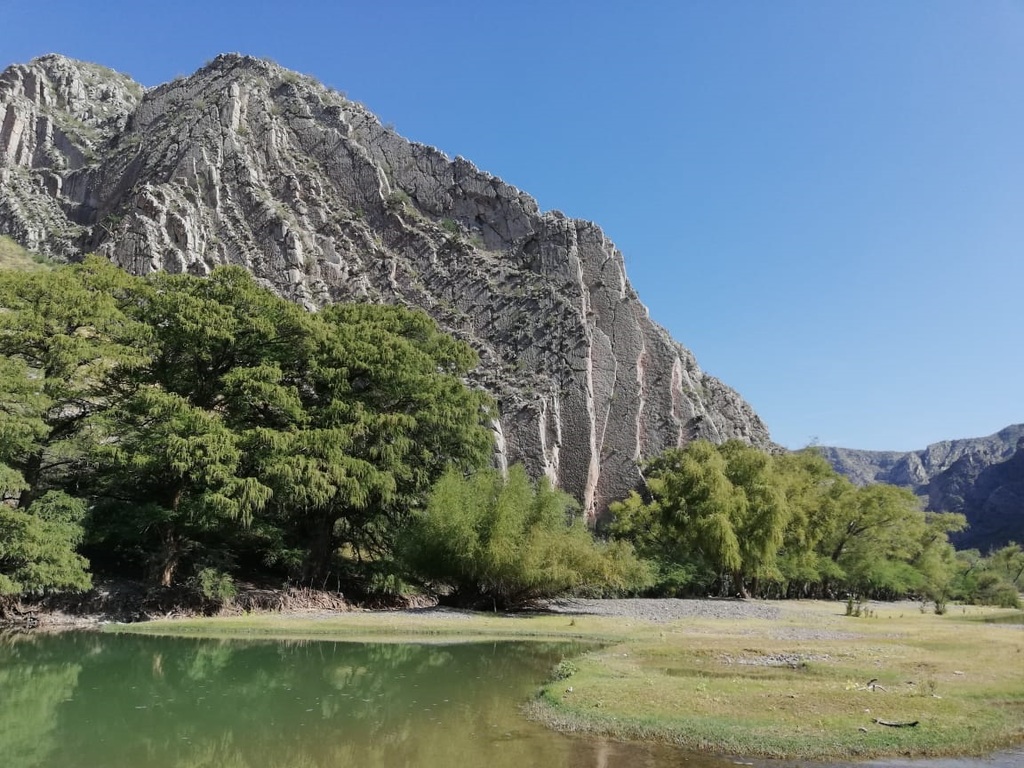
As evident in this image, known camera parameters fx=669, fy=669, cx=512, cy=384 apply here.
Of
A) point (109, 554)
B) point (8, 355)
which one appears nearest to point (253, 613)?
point (109, 554)

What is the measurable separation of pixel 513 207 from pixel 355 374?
45.7 m

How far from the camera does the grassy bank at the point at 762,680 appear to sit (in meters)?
10.2

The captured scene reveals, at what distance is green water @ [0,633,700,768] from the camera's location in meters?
9.24

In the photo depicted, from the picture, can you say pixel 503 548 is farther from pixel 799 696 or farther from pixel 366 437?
pixel 799 696

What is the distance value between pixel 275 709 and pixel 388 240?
64095mm

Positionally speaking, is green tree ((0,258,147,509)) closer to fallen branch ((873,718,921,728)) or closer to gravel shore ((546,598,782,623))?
gravel shore ((546,598,782,623))

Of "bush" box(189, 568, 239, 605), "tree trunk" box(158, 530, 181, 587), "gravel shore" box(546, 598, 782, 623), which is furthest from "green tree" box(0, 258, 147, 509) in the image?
"gravel shore" box(546, 598, 782, 623)

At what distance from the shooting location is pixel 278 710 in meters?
11.9

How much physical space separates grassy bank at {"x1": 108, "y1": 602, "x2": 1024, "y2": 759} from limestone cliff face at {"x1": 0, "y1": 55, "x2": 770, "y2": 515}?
1287 inches

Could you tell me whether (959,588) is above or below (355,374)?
below

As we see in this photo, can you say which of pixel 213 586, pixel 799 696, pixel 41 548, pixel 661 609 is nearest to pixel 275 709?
pixel 799 696

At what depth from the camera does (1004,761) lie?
933 cm

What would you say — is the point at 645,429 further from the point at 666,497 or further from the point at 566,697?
the point at 566,697

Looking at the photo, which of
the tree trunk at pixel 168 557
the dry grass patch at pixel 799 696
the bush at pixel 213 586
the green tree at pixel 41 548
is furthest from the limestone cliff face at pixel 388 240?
the dry grass patch at pixel 799 696
